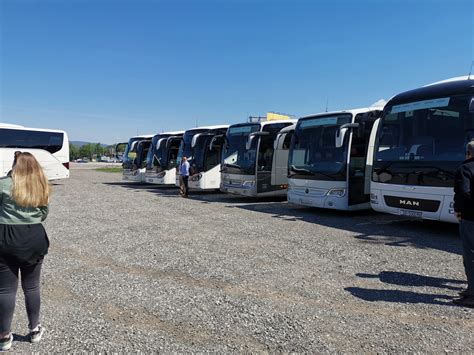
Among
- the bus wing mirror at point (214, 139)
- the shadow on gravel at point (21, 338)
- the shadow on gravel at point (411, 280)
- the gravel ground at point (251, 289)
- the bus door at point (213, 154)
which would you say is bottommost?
the shadow on gravel at point (21, 338)

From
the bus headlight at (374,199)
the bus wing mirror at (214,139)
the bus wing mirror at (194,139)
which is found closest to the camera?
Result: the bus headlight at (374,199)

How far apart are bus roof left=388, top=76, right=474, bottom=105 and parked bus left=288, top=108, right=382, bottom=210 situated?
56.1 inches

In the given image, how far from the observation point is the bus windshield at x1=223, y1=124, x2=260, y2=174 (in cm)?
1389

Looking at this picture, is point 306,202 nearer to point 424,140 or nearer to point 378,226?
point 378,226

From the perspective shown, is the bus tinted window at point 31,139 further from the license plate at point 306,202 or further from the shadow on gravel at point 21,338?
the shadow on gravel at point 21,338

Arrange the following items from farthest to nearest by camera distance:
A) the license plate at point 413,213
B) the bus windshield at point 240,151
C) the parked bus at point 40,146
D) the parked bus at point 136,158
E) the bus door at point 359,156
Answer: the parked bus at point 136,158 → the parked bus at point 40,146 → the bus windshield at point 240,151 → the bus door at point 359,156 → the license plate at point 413,213

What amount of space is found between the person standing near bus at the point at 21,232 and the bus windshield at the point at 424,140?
7005 millimetres

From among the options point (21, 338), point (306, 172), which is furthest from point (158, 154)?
point (21, 338)

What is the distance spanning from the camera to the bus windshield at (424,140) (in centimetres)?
762

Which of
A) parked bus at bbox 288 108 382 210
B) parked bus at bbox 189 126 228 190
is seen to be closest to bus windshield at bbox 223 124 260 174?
parked bus at bbox 189 126 228 190

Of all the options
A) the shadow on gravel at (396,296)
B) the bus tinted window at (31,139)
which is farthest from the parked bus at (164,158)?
the shadow on gravel at (396,296)

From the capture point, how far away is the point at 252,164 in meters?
13.8

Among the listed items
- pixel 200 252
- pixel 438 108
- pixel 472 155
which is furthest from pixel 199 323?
pixel 438 108

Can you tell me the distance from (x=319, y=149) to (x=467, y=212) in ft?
22.2
